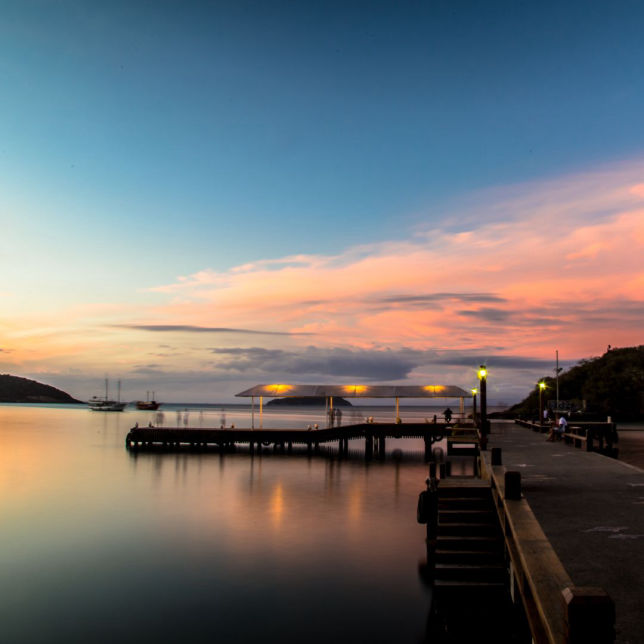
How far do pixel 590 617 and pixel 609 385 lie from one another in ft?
442

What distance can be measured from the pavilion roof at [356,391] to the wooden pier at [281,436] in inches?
124

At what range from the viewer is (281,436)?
64.2m

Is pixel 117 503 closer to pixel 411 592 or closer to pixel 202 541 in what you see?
pixel 202 541

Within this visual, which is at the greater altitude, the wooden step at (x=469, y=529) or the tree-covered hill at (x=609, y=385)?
the tree-covered hill at (x=609, y=385)

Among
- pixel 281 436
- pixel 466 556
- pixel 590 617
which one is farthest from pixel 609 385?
pixel 590 617

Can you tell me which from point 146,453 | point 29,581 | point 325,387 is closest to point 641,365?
point 325,387

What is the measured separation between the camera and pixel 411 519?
33281 millimetres

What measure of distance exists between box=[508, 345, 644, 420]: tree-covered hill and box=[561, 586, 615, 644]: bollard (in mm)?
115149

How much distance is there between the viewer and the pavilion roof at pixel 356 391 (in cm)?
6225

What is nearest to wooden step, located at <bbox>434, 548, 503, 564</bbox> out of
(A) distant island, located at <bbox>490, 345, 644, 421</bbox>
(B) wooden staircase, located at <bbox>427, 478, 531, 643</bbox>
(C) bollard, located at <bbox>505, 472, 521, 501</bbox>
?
(B) wooden staircase, located at <bbox>427, 478, 531, 643</bbox>

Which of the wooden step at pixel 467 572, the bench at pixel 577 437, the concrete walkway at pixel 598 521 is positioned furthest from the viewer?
the bench at pixel 577 437

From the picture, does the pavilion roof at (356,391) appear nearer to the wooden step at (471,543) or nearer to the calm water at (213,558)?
the calm water at (213,558)

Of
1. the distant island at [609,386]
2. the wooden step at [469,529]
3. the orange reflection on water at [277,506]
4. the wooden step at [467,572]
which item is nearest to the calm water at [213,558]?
the orange reflection on water at [277,506]

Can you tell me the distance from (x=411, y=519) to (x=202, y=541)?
36.5 ft
